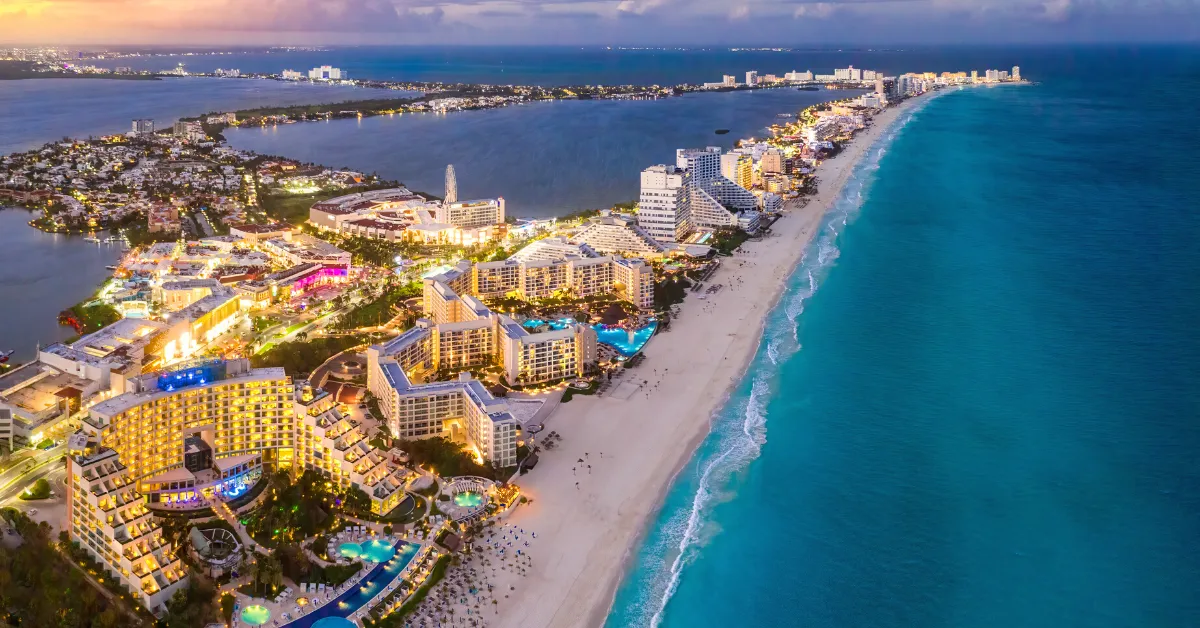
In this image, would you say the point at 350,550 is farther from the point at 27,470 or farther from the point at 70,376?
the point at 70,376

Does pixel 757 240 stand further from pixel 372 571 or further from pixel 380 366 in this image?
pixel 372 571

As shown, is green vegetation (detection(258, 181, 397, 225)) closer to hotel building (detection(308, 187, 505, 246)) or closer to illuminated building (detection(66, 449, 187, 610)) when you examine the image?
hotel building (detection(308, 187, 505, 246))

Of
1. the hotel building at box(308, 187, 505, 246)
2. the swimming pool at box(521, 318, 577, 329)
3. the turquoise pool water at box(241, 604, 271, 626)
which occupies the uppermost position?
the hotel building at box(308, 187, 505, 246)

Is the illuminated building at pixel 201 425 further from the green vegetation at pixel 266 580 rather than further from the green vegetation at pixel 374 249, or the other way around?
the green vegetation at pixel 374 249

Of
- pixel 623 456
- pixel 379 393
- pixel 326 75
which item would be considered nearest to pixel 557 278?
pixel 379 393

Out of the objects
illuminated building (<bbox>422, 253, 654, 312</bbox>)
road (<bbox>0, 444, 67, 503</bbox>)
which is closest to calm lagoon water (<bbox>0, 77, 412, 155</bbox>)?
illuminated building (<bbox>422, 253, 654, 312</bbox>)

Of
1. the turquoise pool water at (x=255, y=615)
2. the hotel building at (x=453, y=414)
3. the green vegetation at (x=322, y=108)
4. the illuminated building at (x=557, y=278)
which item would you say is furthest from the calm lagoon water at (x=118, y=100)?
the turquoise pool water at (x=255, y=615)
